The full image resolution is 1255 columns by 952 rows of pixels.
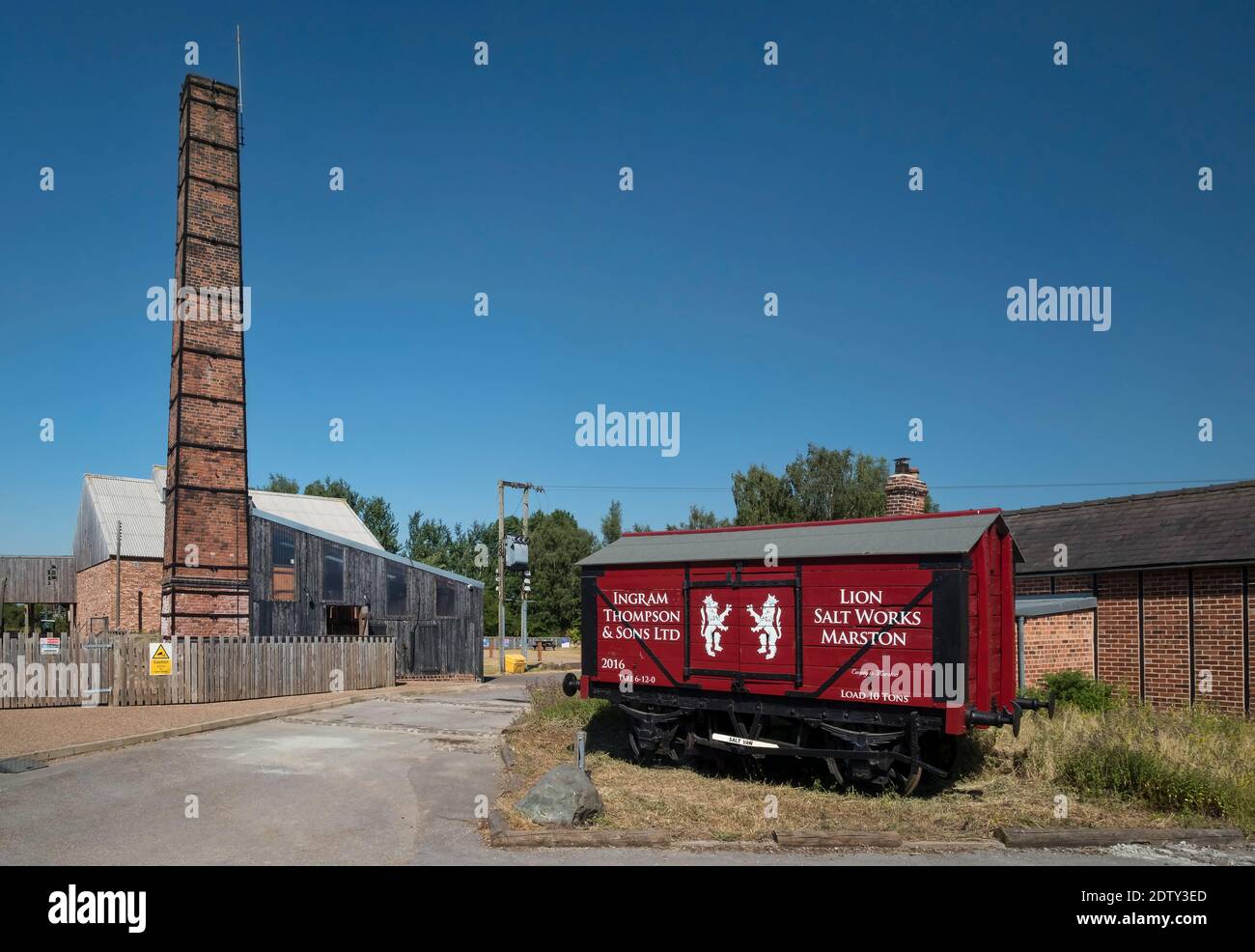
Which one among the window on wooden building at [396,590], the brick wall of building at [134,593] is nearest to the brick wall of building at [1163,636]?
the window on wooden building at [396,590]

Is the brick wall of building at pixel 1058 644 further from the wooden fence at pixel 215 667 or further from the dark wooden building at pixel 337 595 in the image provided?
the dark wooden building at pixel 337 595

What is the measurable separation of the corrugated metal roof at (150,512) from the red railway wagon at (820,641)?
3103 centimetres

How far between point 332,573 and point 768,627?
867 inches

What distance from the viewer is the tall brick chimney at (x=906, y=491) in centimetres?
1848

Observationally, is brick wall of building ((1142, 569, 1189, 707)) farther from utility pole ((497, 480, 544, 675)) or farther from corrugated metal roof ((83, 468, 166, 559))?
corrugated metal roof ((83, 468, 166, 559))

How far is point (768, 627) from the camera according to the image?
1169 cm

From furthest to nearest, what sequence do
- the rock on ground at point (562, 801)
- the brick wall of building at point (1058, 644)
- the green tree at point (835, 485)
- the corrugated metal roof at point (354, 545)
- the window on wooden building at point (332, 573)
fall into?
the green tree at point (835, 485) → the window on wooden building at point (332, 573) → the corrugated metal roof at point (354, 545) → the brick wall of building at point (1058, 644) → the rock on ground at point (562, 801)

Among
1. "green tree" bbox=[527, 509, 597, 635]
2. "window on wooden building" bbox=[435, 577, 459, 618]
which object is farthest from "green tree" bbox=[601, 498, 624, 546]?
"window on wooden building" bbox=[435, 577, 459, 618]

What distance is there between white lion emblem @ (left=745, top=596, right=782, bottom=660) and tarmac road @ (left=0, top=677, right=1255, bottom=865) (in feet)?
11.0

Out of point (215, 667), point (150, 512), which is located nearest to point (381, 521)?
point (150, 512)

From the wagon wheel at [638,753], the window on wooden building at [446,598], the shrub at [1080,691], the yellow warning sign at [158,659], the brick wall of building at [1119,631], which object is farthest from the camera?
the window on wooden building at [446,598]

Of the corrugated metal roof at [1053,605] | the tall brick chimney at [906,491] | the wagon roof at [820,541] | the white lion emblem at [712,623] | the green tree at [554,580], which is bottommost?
the green tree at [554,580]

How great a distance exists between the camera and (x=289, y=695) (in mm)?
23844

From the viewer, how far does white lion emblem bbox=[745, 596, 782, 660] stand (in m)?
11.6
